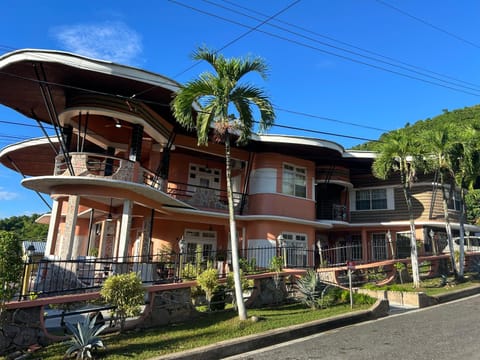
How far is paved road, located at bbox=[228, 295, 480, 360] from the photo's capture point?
689 cm

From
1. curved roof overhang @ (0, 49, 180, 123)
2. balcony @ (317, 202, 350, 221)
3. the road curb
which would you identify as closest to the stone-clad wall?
the road curb

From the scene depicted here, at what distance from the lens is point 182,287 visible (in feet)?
32.6

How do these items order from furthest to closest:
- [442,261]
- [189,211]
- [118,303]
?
[442,261]
[189,211]
[118,303]

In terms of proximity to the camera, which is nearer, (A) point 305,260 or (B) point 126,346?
(B) point 126,346

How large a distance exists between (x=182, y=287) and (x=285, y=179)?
10.8m

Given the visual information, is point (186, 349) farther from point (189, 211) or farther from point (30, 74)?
point (30, 74)

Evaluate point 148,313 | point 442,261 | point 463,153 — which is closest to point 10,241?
point 148,313

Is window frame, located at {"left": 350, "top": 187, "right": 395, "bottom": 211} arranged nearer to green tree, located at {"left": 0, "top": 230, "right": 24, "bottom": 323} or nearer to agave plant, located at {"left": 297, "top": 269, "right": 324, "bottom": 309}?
agave plant, located at {"left": 297, "top": 269, "right": 324, "bottom": 309}

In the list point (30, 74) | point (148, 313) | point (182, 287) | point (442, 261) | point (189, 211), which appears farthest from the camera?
point (442, 261)

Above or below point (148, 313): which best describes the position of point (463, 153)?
above

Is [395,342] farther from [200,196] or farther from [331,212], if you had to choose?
[331,212]

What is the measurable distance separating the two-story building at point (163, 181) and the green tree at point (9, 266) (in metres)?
5.27

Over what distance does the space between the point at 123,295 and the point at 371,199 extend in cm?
1927

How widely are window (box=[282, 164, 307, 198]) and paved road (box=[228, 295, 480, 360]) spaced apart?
980 cm
